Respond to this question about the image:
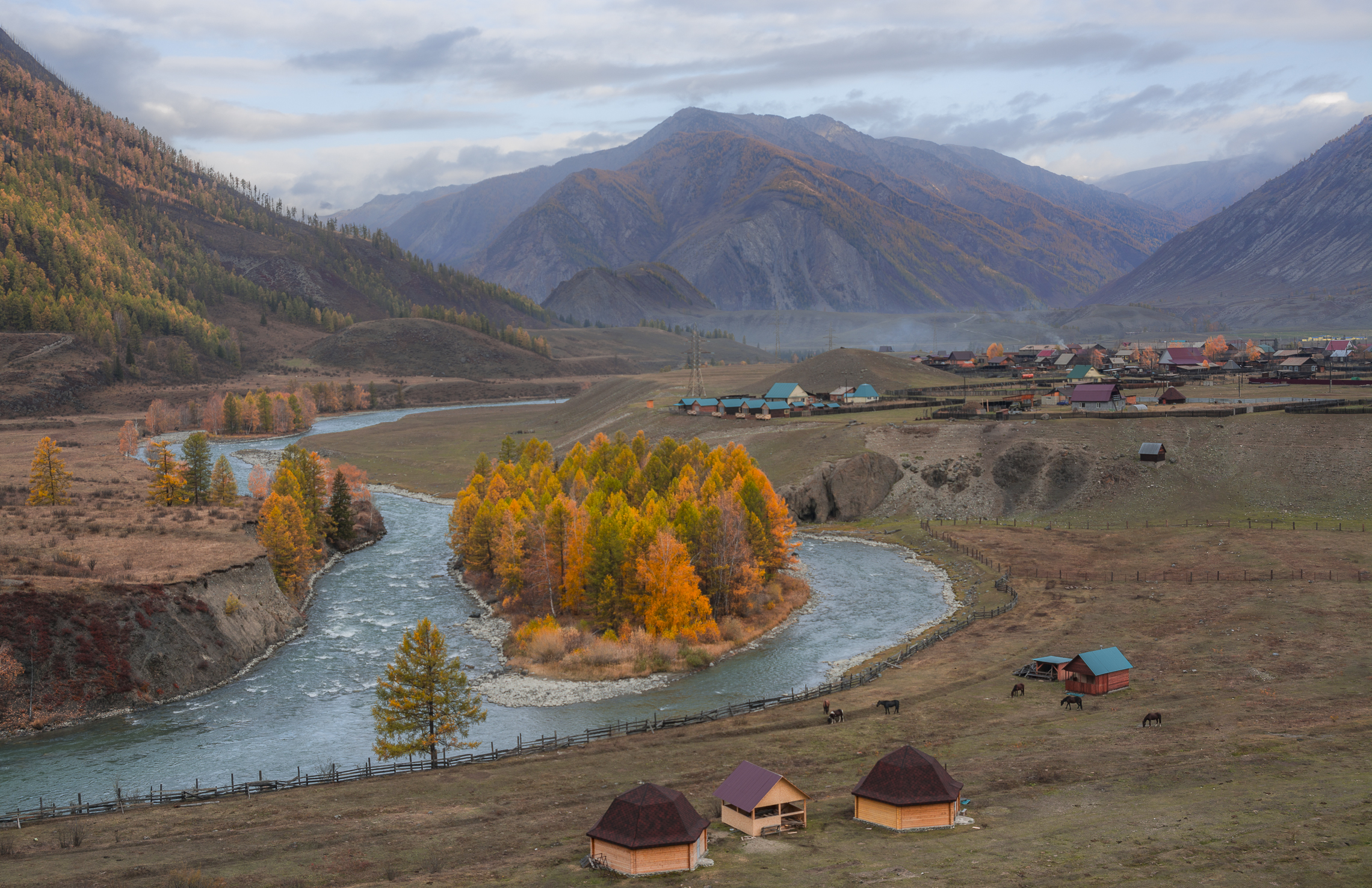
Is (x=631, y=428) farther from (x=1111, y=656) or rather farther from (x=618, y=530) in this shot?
(x=1111, y=656)

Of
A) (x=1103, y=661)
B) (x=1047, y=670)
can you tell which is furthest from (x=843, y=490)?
(x=1103, y=661)

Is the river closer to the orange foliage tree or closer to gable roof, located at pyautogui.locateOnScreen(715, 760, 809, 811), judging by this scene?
the orange foliage tree

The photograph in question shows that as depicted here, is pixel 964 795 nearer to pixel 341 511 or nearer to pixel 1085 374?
pixel 341 511

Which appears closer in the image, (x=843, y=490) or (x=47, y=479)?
(x=47, y=479)

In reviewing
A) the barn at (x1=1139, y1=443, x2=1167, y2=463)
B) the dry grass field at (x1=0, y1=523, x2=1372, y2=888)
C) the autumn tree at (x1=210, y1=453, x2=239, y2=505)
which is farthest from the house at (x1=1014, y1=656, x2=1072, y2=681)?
the autumn tree at (x1=210, y1=453, x2=239, y2=505)

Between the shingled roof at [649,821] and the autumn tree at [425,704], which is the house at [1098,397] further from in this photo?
the shingled roof at [649,821]

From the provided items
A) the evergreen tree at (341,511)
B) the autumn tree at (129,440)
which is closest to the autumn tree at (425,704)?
the evergreen tree at (341,511)
